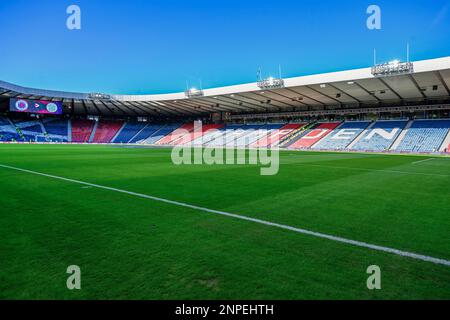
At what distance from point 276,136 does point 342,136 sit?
11.4 m

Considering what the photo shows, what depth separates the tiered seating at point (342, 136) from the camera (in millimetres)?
41353

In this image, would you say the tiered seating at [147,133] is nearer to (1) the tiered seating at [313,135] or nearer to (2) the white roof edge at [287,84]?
(2) the white roof edge at [287,84]

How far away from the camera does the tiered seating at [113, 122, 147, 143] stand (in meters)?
69.2

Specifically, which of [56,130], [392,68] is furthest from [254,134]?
[56,130]

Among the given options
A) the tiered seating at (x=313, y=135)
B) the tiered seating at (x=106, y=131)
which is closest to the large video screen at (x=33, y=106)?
the tiered seating at (x=106, y=131)

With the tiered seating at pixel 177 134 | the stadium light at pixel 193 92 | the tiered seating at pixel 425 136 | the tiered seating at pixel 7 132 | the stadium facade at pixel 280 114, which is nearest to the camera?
the stadium facade at pixel 280 114

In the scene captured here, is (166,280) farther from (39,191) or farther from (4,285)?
(39,191)

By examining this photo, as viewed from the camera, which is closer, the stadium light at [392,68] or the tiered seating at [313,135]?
the stadium light at [392,68]

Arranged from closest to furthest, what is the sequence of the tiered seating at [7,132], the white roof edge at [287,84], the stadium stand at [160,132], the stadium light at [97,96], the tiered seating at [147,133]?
1. the white roof edge at [287,84]
2. the stadium light at [97,96]
3. the tiered seating at [7,132]
4. the stadium stand at [160,132]
5. the tiered seating at [147,133]

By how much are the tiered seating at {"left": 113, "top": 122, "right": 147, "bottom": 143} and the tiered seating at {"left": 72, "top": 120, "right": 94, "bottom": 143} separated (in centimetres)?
735

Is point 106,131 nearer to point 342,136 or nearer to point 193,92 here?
point 193,92

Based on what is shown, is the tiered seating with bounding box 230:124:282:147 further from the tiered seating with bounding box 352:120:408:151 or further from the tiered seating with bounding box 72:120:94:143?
the tiered seating with bounding box 72:120:94:143

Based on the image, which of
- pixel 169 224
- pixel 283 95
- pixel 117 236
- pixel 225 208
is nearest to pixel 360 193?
pixel 225 208

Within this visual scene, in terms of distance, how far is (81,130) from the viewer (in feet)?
228
